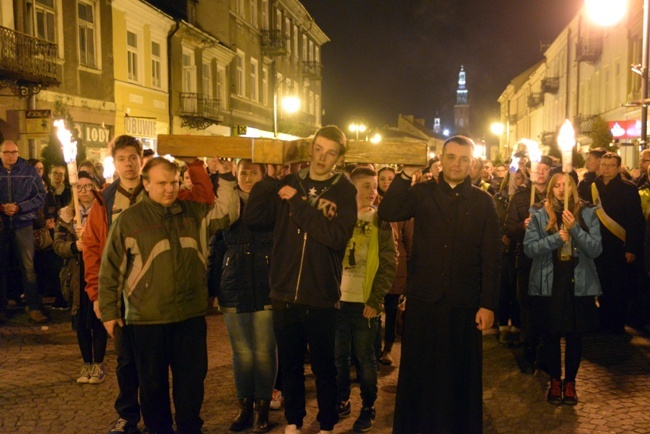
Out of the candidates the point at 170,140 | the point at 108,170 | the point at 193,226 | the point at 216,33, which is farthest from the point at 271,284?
the point at 216,33

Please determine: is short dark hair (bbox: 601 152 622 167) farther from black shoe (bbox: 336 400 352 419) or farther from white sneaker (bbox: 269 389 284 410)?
white sneaker (bbox: 269 389 284 410)

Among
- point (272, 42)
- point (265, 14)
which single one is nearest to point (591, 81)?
point (272, 42)

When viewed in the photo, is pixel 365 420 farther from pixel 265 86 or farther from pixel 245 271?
pixel 265 86

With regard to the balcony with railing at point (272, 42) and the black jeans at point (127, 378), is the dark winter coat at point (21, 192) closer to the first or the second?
the black jeans at point (127, 378)

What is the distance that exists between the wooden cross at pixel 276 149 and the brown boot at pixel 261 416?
1.91 metres

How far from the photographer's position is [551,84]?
4800 cm

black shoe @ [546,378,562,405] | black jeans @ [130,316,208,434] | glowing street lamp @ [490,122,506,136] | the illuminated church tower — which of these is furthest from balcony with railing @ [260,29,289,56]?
the illuminated church tower

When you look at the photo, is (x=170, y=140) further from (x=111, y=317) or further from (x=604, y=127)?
(x=604, y=127)

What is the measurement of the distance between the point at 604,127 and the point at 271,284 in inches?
692

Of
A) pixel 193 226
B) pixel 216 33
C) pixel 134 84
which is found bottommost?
pixel 193 226

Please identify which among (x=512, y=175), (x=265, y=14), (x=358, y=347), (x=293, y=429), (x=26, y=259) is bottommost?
(x=293, y=429)

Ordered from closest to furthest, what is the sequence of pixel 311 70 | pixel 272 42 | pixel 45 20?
1. pixel 45 20
2. pixel 272 42
3. pixel 311 70

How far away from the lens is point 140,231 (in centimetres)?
438

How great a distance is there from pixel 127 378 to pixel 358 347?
70.7 inches
